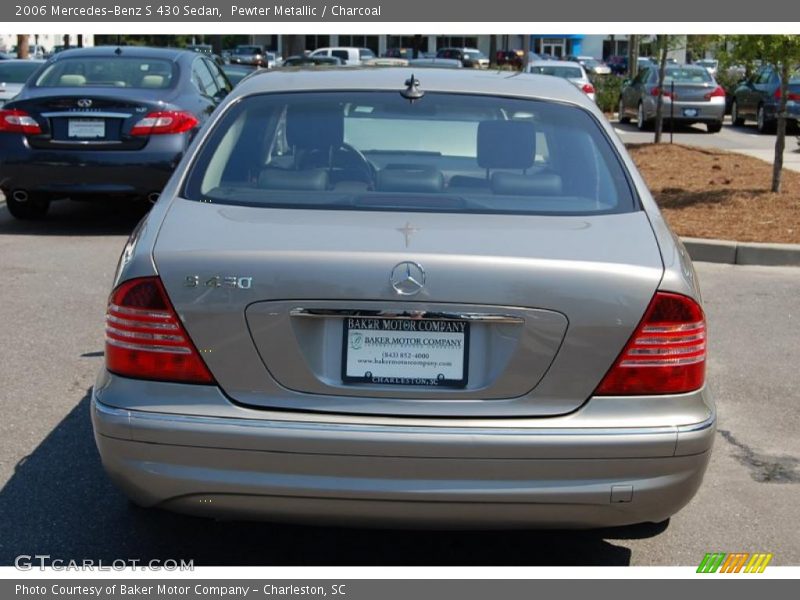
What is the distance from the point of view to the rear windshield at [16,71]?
1989 cm

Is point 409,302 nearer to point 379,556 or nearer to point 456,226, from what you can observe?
point 456,226

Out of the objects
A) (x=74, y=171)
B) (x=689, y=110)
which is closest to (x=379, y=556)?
(x=74, y=171)

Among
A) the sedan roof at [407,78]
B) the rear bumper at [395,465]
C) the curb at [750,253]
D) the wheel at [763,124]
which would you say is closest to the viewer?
the rear bumper at [395,465]

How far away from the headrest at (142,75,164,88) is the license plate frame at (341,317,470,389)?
851 cm

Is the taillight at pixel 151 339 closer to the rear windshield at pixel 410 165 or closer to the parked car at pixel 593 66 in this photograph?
the rear windshield at pixel 410 165

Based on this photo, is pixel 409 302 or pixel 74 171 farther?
pixel 74 171

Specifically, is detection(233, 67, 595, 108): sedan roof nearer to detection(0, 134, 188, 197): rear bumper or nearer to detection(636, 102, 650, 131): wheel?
detection(0, 134, 188, 197): rear bumper

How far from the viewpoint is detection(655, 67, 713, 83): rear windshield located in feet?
85.5

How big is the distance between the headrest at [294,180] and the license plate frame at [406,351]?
0.82m

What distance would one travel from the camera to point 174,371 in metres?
3.61

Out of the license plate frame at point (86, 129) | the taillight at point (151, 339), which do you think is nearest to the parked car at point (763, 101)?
the license plate frame at point (86, 129)

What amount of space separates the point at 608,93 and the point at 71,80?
75.9 ft

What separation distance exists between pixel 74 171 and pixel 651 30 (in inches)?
447

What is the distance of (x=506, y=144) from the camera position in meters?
4.54
